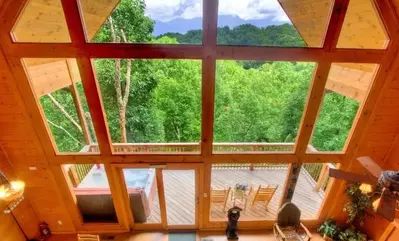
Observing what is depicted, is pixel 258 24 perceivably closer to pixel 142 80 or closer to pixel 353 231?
pixel 142 80

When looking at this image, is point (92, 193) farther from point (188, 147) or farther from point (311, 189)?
point (311, 189)

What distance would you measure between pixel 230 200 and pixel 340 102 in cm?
352

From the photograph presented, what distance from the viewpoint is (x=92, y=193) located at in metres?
5.11

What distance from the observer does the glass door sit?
5070 mm

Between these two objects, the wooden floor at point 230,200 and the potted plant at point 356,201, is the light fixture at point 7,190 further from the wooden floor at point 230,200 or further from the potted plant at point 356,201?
the potted plant at point 356,201

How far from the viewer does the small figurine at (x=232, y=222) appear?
4973 mm

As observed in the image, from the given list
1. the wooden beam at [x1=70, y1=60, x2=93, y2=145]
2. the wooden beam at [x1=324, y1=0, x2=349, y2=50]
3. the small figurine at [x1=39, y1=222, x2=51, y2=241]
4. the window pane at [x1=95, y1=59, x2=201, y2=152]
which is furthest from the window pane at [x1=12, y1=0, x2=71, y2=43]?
the small figurine at [x1=39, y1=222, x2=51, y2=241]

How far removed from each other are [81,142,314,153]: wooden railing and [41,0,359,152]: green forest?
0.11 m

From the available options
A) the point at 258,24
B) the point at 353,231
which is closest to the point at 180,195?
the point at 353,231

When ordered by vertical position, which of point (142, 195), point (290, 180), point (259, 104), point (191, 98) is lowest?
point (142, 195)

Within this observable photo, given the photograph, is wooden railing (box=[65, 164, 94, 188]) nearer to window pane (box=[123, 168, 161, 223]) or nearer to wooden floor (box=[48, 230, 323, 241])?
window pane (box=[123, 168, 161, 223])

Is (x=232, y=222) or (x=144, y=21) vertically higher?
(x=144, y=21)

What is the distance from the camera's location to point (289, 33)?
3520 millimetres

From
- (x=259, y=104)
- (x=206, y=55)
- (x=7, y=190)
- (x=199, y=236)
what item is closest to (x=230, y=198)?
(x=199, y=236)
